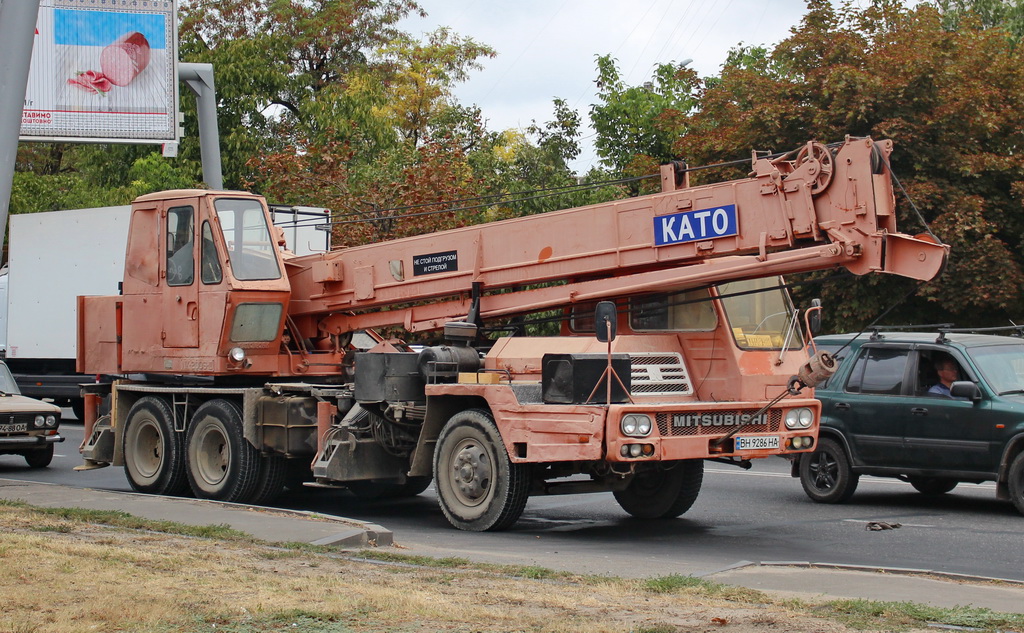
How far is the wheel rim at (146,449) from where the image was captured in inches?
589

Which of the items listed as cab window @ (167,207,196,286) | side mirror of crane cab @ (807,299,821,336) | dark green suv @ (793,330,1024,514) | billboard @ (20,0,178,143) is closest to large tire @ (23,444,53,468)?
cab window @ (167,207,196,286)

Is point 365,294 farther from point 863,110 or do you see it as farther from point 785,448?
point 863,110

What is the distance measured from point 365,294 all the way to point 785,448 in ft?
16.3

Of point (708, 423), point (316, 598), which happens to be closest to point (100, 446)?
point (708, 423)

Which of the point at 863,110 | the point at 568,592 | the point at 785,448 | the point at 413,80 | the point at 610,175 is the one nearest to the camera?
the point at 568,592

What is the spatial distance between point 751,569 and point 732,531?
2.81 m

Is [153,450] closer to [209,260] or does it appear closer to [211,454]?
[211,454]

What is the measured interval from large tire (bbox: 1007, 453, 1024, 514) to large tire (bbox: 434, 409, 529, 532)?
4.94 metres

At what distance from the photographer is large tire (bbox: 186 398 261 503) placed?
13828 mm

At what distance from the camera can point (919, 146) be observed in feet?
65.7

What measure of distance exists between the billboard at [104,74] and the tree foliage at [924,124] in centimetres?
1072

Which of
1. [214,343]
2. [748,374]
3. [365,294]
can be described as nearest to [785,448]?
[748,374]

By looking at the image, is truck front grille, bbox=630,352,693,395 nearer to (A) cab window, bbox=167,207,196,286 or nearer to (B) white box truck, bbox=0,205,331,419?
(A) cab window, bbox=167,207,196,286

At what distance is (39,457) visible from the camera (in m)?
18.1
